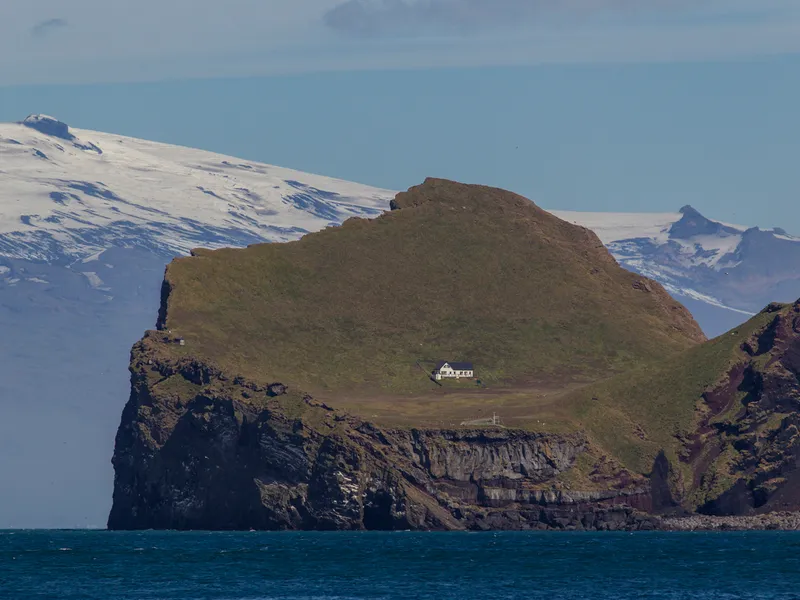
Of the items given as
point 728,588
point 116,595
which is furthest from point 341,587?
point 728,588

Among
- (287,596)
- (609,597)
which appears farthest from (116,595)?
(609,597)

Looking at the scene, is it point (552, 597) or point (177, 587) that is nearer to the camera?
point (552, 597)

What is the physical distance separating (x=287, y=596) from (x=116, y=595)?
17.1 m

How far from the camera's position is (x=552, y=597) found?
187500 millimetres

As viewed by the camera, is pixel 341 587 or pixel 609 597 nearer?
pixel 609 597

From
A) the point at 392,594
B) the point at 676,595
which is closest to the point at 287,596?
the point at 392,594

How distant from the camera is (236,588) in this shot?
19875cm

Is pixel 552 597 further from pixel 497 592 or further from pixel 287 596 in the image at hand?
pixel 287 596

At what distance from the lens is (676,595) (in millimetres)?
187875

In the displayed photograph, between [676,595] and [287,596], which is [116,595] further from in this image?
[676,595]

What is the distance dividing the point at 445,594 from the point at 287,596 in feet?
50.2

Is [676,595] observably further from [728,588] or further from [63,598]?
[63,598]

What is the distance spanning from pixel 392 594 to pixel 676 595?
89.5 feet

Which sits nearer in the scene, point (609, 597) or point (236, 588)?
point (609, 597)
